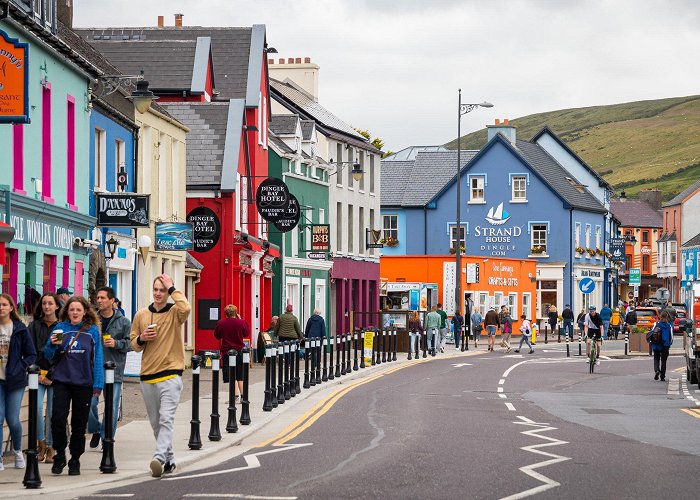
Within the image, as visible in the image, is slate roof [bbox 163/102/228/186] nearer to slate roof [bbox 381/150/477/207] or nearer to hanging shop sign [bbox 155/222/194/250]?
hanging shop sign [bbox 155/222/194/250]

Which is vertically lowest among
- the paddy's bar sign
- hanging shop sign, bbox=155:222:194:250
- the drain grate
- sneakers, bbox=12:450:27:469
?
the drain grate

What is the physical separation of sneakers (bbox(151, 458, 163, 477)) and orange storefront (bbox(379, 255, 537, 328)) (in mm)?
54422

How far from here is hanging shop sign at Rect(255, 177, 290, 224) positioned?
4197cm

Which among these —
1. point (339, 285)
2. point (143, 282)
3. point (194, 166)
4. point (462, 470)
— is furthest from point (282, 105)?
point (462, 470)

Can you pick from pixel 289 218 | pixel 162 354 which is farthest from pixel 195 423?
pixel 289 218

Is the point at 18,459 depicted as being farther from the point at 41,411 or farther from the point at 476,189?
the point at 476,189

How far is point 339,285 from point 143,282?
92.6ft

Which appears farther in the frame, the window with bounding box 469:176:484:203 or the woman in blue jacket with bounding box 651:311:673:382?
the window with bounding box 469:176:484:203

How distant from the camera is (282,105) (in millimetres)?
60375

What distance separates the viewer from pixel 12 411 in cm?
1512

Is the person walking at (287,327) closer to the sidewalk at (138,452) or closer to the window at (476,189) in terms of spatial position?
the sidewalk at (138,452)

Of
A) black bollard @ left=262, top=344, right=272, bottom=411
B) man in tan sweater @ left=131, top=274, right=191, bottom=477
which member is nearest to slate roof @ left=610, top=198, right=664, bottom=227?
black bollard @ left=262, top=344, right=272, bottom=411

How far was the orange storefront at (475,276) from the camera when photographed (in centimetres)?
6919

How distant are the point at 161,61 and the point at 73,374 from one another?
97.7ft
